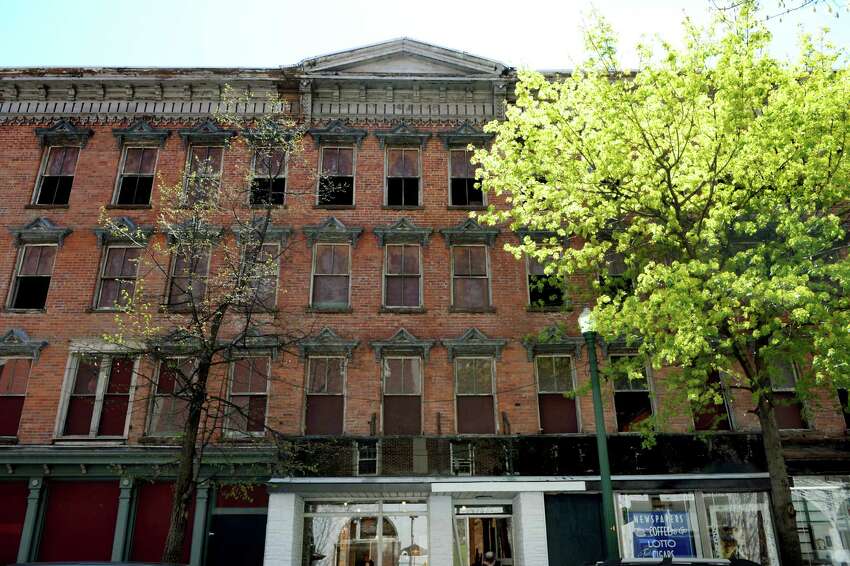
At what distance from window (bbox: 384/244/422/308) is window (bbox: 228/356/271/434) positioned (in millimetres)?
3812

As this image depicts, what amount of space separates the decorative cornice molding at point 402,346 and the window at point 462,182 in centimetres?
434

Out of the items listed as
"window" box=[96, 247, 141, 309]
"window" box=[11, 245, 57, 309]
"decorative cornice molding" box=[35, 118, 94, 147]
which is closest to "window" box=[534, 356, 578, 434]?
"window" box=[96, 247, 141, 309]

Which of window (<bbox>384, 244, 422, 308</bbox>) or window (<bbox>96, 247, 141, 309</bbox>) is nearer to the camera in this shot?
window (<bbox>96, 247, 141, 309</bbox>)

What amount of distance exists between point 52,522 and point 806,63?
1964cm

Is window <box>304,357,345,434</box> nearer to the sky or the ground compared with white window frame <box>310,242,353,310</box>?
nearer to the ground

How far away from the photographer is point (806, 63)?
1227 centimetres

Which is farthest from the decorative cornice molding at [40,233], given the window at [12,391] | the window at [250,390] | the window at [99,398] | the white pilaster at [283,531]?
the white pilaster at [283,531]

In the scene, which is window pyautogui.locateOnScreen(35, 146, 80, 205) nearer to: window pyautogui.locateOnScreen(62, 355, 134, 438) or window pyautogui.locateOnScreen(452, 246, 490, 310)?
window pyautogui.locateOnScreen(62, 355, 134, 438)

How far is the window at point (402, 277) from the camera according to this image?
1778cm

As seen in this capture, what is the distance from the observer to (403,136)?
765 inches

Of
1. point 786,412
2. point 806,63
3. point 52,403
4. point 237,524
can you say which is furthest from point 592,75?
point 52,403

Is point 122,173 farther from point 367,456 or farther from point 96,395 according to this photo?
point 367,456

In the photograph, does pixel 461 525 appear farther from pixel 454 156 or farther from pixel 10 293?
pixel 10 293

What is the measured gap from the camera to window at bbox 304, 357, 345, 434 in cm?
1664
